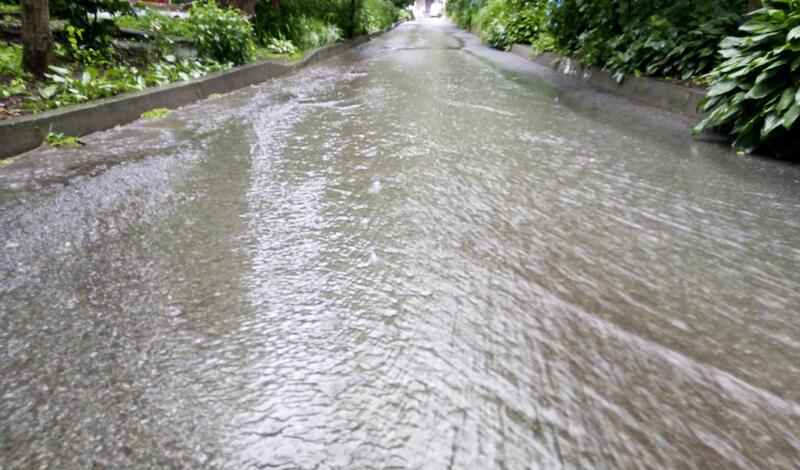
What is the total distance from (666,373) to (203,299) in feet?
5.12

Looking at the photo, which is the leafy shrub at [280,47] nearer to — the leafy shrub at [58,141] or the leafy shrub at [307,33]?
the leafy shrub at [307,33]

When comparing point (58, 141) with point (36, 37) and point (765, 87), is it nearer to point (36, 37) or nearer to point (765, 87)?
point (36, 37)

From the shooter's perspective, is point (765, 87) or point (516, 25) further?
point (516, 25)

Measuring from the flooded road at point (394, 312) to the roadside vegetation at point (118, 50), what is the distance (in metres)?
1.34

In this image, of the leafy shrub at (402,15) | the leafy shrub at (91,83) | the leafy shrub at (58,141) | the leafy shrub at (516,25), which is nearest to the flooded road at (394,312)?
the leafy shrub at (58,141)

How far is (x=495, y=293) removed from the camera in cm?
193

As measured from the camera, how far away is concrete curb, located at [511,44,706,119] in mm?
5777

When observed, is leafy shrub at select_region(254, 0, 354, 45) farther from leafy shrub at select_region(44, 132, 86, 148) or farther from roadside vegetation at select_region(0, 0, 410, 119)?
leafy shrub at select_region(44, 132, 86, 148)

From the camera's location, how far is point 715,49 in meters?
6.05

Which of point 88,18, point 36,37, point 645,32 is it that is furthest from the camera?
point 645,32

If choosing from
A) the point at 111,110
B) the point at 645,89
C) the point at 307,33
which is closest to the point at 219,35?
the point at 111,110

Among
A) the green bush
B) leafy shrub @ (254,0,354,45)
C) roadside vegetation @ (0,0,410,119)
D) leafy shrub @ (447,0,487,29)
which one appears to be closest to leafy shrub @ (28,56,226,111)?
roadside vegetation @ (0,0,410,119)

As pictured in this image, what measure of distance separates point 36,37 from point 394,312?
5.22m

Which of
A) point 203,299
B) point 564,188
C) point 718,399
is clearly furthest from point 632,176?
point 203,299
